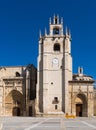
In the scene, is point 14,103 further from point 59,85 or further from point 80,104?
point 80,104

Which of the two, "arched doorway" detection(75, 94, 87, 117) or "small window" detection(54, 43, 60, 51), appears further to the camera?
"small window" detection(54, 43, 60, 51)

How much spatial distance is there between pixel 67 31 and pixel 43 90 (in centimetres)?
1218

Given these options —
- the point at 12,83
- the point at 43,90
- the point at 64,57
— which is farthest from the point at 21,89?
the point at 64,57

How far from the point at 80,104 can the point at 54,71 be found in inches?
304

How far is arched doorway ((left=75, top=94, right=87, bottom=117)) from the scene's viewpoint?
6366 centimetres

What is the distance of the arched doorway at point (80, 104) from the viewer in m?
63.7

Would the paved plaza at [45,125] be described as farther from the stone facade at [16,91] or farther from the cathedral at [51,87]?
the stone facade at [16,91]

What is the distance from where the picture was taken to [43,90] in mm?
62781

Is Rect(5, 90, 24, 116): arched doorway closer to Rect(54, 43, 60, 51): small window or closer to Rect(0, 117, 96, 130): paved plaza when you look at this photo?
Rect(54, 43, 60, 51): small window

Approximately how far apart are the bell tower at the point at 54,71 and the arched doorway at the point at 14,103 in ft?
18.8

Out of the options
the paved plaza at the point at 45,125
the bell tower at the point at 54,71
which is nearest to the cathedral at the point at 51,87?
the bell tower at the point at 54,71

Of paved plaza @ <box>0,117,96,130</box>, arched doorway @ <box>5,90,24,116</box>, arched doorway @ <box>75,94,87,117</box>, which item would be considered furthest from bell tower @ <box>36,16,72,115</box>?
paved plaza @ <box>0,117,96,130</box>

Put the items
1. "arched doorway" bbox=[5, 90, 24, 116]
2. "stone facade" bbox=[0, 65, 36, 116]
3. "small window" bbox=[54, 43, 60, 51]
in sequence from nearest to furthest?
"small window" bbox=[54, 43, 60, 51] → "stone facade" bbox=[0, 65, 36, 116] → "arched doorway" bbox=[5, 90, 24, 116]

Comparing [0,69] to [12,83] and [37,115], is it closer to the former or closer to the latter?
[12,83]
